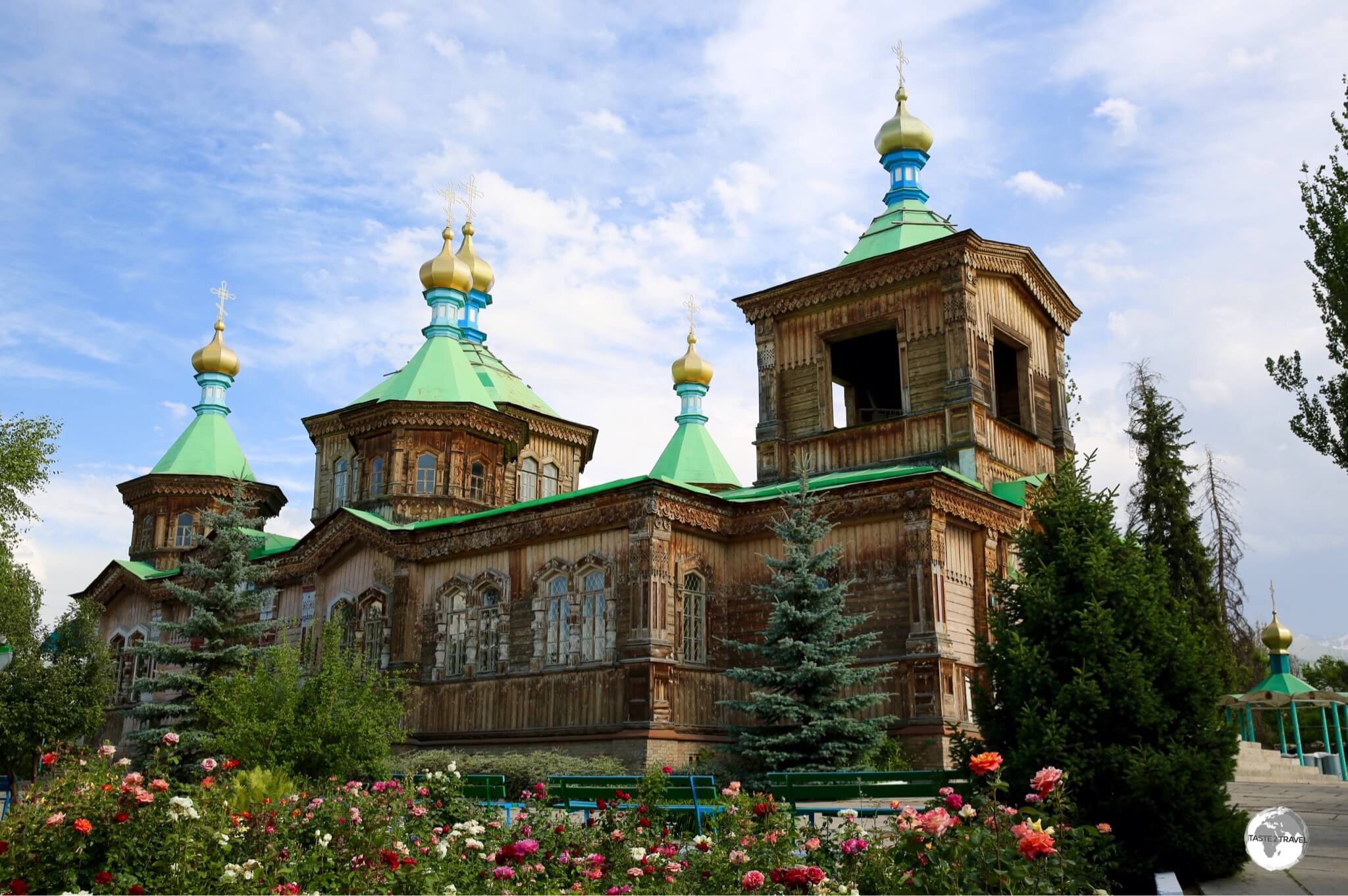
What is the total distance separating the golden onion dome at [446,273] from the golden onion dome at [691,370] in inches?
242

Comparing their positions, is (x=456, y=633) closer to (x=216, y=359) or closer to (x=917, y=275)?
(x=917, y=275)

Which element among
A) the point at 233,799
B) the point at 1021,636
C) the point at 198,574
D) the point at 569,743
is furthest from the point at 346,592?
the point at 1021,636

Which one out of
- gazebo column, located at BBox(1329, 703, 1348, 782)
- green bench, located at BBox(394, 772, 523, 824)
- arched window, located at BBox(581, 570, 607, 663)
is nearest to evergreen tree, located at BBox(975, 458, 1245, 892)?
green bench, located at BBox(394, 772, 523, 824)

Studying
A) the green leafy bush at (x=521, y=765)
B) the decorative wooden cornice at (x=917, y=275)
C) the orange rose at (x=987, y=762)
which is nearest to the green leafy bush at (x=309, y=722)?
the green leafy bush at (x=521, y=765)

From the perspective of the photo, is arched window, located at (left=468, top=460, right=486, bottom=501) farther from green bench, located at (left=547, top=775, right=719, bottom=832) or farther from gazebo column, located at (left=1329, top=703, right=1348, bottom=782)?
gazebo column, located at (left=1329, top=703, right=1348, bottom=782)

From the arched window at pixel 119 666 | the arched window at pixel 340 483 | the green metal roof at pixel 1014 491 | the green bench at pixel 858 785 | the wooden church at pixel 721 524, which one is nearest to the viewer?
the green bench at pixel 858 785

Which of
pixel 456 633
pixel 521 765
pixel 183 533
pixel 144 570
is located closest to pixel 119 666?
pixel 144 570

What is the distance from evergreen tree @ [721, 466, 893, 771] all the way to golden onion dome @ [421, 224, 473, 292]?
1696 centimetres

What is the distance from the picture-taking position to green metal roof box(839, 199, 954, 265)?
21.9m

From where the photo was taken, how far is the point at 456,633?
21.3 meters

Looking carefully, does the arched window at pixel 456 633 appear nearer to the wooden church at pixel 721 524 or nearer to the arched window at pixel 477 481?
the wooden church at pixel 721 524

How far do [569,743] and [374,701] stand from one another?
4.64 metres

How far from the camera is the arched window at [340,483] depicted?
95.3ft

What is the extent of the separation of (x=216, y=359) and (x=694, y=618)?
23.0 meters
